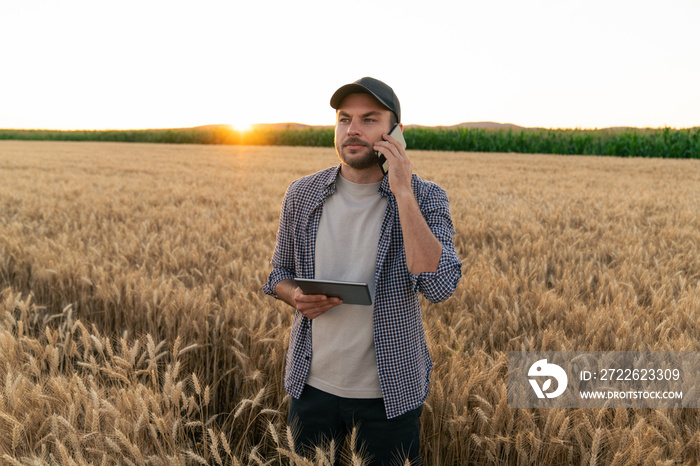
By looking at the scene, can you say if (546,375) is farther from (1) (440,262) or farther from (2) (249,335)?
(2) (249,335)

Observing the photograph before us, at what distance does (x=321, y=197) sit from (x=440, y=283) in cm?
58

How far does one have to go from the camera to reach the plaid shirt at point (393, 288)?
162 cm

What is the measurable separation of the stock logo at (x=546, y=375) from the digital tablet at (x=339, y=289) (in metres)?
1.16

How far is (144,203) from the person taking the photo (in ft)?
25.6

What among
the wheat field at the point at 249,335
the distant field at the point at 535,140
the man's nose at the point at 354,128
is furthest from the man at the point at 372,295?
the distant field at the point at 535,140

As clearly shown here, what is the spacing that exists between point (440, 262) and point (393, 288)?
0.23 metres

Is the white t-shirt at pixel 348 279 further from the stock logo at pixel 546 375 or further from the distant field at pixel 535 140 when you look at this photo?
the distant field at pixel 535 140

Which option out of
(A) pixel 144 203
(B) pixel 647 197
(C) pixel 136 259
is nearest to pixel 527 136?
(B) pixel 647 197

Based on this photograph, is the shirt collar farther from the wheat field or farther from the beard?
the wheat field

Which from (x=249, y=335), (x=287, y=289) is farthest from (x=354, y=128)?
(x=249, y=335)

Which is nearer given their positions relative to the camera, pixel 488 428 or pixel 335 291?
pixel 335 291

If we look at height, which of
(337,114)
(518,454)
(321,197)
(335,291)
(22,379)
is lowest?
(518,454)

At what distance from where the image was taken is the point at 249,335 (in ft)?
8.26

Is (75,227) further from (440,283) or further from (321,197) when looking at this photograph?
(440,283)
